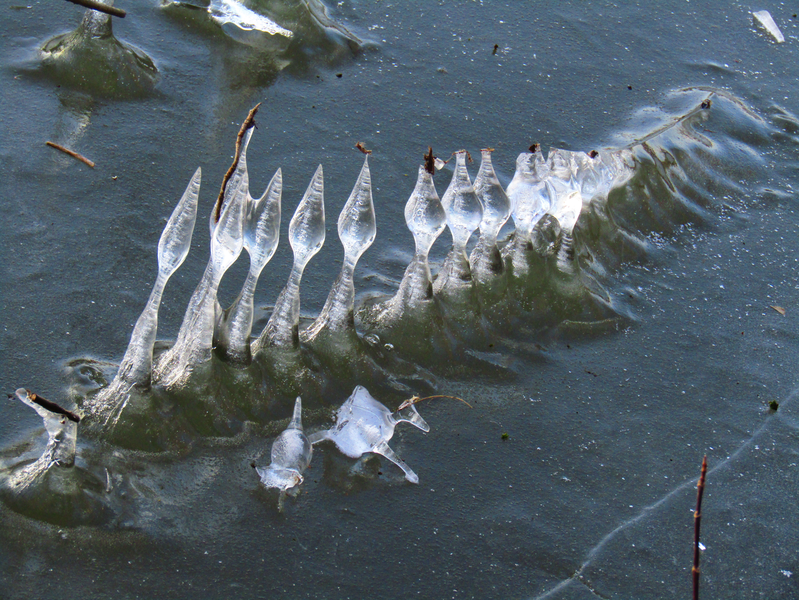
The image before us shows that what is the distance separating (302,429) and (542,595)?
0.81m

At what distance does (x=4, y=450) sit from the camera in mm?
2230

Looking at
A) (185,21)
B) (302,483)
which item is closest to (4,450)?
(302,483)

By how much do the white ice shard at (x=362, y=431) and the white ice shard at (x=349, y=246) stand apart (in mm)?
251

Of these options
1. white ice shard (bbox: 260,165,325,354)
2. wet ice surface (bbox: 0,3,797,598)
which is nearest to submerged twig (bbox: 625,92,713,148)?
wet ice surface (bbox: 0,3,797,598)

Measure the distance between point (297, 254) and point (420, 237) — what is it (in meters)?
0.44

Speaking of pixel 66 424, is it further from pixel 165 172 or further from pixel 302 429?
pixel 165 172

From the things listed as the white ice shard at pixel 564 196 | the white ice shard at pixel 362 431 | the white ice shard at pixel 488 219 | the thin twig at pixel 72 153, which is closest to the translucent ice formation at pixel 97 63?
the thin twig at pixel 72 153

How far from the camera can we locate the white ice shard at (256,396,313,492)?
229cm

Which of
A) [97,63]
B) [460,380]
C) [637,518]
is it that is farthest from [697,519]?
[97,63]

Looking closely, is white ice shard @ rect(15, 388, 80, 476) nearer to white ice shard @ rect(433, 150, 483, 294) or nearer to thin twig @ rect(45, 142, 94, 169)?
white ice shard @ rect(433, 150, 483, 294)

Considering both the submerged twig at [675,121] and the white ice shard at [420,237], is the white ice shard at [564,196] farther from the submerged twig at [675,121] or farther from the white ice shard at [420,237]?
the submerged twig at [675,121]

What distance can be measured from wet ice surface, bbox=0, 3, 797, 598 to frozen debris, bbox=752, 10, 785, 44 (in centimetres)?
89

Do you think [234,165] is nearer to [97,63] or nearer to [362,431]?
[362,431]

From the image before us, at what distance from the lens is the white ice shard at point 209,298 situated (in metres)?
2.28
